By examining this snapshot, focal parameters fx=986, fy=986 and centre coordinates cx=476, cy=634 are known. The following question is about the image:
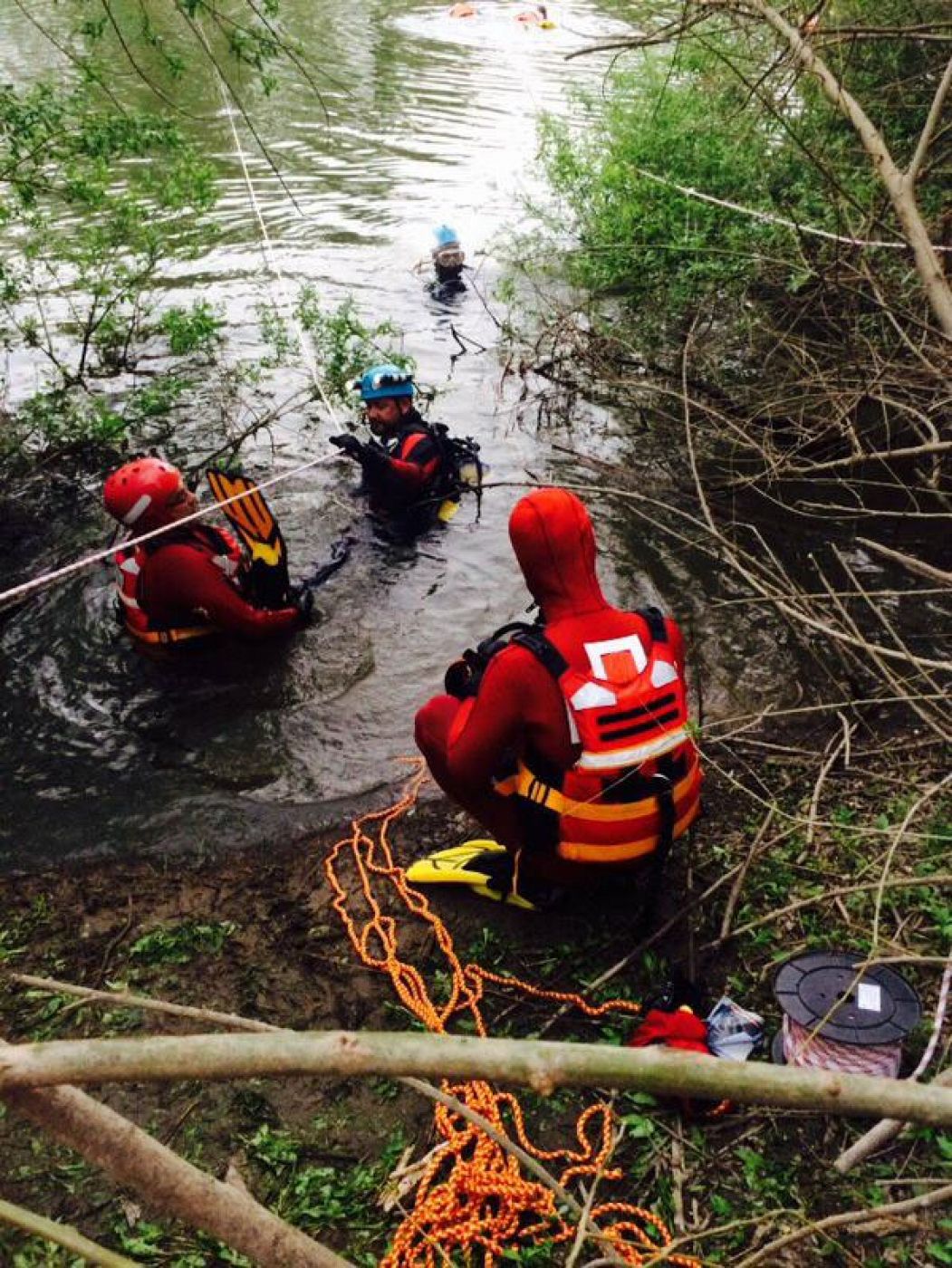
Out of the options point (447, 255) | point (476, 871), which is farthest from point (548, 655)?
point (447, 255)

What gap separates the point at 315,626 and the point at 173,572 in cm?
135

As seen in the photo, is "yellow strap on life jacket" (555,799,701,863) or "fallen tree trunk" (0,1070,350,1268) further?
"yellow strap on life jacket" (555,799,701,863)

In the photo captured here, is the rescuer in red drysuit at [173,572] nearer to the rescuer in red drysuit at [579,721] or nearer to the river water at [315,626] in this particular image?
the river water at [315,626]

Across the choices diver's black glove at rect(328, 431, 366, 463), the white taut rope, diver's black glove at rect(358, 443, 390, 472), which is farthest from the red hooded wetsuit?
diver's black glove at rect(358, 443, 390, 472)

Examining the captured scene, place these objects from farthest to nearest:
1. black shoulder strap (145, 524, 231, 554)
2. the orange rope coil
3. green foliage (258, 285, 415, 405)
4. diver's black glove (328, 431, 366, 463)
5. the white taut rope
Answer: green foliage (258, 285, 415, 405), diver's black glove (328, 431, 366, 463), black shoulder strap (145, 524, 231, 554), the white taut rope, the orange rope coil

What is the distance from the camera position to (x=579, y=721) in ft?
11.7

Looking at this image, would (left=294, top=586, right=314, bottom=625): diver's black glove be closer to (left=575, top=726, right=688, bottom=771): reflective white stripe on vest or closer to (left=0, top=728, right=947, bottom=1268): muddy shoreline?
(left=0, top=728, right=947, bottom=1268): muddy shoreline

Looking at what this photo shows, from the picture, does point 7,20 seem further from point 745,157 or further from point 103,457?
point 745,157

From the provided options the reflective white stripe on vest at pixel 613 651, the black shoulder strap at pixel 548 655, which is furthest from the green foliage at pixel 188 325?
the reflective white stripe on vest at pixel 613 651

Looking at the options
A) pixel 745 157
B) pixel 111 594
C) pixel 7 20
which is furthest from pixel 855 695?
pixel 7 20

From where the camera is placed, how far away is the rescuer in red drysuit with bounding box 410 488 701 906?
3.57 metres

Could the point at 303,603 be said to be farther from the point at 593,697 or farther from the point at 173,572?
the point at 593,697

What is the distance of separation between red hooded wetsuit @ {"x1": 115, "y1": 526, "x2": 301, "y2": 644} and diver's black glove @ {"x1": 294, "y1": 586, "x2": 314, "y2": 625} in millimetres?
287

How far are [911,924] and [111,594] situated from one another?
548 centimetres
